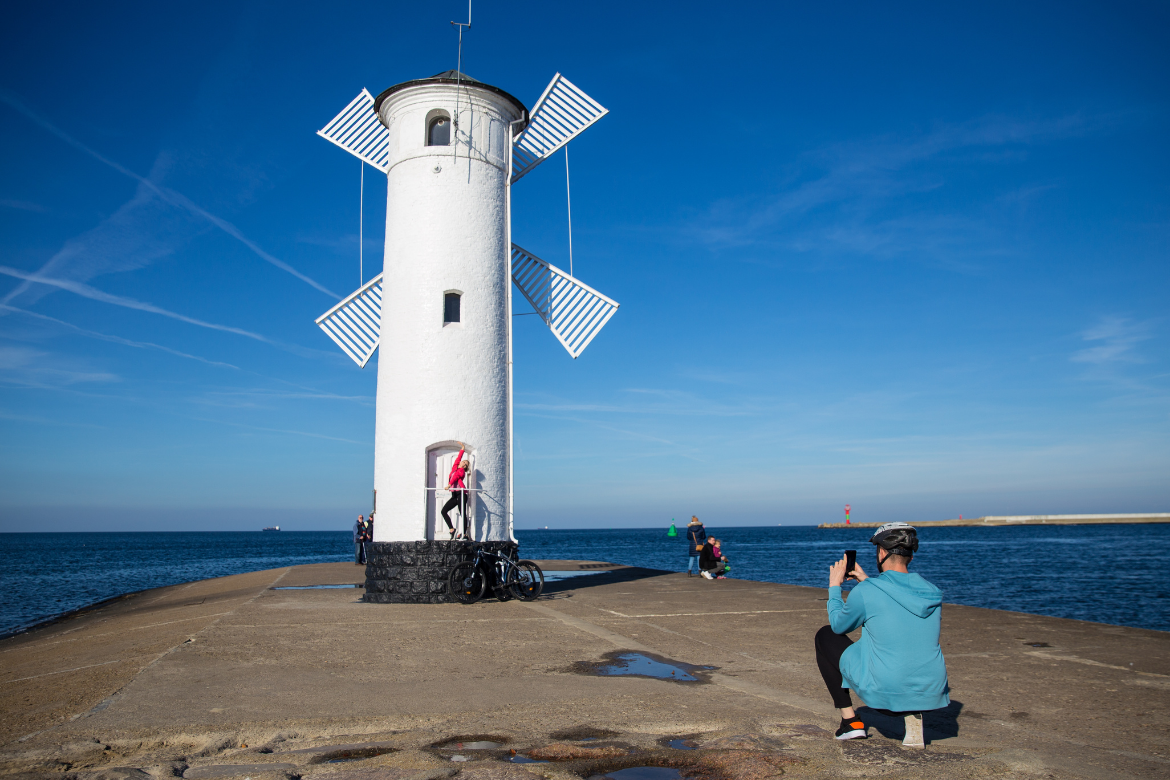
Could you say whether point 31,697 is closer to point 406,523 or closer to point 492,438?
point 406,523

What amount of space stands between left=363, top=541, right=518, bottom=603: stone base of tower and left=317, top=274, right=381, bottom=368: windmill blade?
4.82 metres

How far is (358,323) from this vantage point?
49.6ft

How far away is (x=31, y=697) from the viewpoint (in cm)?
655

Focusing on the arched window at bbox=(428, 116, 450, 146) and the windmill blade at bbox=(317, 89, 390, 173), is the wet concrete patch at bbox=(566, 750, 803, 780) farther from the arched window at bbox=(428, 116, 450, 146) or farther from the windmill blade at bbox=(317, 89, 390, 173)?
the windmill blade at bbox=(317, 89, 390, 173)

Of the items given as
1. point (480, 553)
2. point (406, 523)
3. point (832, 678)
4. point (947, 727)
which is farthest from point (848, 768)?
point (406, 523)

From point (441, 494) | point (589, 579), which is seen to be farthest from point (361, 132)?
point (589, 579)

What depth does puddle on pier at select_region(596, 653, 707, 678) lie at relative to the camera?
6215 mm

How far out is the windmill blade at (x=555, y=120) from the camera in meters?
14.9

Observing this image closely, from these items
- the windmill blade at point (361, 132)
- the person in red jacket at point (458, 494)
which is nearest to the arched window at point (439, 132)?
the windmill blade at point (361, 132)

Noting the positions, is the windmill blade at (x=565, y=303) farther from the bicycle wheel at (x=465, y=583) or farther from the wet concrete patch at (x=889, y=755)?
→ the wet concrete patch at (x=889, y=755)

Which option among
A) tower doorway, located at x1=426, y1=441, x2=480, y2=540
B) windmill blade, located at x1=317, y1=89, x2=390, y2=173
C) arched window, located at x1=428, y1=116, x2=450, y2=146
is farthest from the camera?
windmill blade, located at x1=317, y1=89, x2=390, y2=173

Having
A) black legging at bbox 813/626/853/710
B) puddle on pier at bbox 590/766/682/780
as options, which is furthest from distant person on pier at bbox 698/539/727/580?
puddle on pier at bbox 590/766/682/780

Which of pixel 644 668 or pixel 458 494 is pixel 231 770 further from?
pixel 458 494

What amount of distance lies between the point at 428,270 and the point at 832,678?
1044 centimetres
